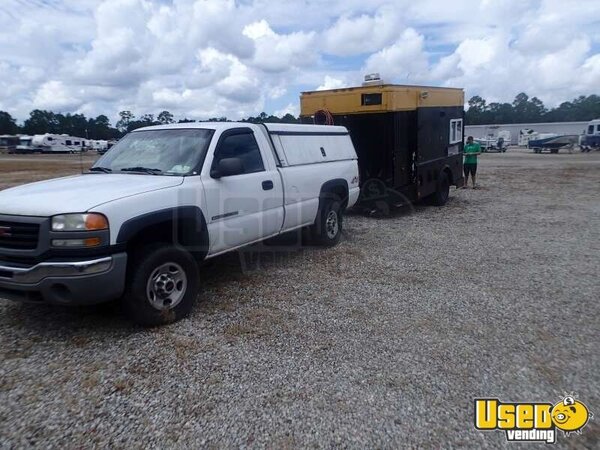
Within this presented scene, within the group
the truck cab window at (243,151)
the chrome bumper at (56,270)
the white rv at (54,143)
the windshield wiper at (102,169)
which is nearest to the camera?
the chrome bumper at (56,270)

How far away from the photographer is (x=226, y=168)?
16.1 feet

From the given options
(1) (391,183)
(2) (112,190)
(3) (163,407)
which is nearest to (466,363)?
(3) (163,407)

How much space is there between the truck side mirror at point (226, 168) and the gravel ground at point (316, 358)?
1454mm

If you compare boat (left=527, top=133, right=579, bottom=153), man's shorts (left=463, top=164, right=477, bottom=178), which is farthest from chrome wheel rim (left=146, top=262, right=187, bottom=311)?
boat (left=527, top=133, right=579, bottom=153)

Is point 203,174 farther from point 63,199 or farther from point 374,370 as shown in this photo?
point 374,370

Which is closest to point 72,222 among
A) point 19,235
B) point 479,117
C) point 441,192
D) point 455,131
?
point 19,235

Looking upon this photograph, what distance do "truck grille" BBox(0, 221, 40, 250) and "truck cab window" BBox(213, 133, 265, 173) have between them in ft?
6.49

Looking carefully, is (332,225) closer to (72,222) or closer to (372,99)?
(372,99)

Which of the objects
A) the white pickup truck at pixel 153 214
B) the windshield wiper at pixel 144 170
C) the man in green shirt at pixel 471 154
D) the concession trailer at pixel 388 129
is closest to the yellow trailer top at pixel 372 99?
the concession trailer at pixel 388 129

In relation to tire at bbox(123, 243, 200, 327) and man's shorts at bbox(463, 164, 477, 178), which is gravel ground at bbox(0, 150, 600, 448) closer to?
tire at bbox(123, 243, 200, 327)

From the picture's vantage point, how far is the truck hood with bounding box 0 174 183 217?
12.7 ft

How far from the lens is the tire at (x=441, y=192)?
483 inches

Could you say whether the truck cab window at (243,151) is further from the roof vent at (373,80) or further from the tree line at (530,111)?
the tree line at (530,111)

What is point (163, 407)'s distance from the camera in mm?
3217
